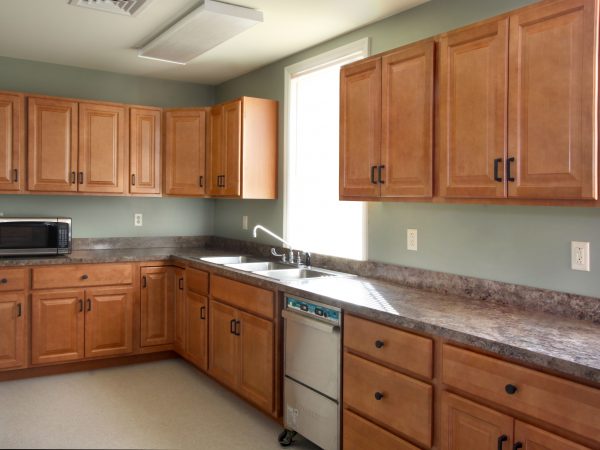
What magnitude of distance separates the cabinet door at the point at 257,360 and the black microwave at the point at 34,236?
174cm

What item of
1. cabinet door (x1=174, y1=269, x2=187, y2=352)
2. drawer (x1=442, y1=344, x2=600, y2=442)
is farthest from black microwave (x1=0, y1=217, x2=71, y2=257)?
drawer (x1=442, y1=344, x2=600, y2=442)

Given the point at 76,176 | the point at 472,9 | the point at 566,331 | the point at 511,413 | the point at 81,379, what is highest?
the point at 472,9

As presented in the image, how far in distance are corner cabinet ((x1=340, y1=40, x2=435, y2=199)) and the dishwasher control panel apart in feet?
2.01

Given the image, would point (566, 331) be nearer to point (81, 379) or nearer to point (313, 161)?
point (313, 161)

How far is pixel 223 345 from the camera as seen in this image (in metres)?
3.63

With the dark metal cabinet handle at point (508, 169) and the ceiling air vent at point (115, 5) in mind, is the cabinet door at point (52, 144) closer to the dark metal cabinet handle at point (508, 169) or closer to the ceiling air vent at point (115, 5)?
the ceiling air vent at point (115, 5)

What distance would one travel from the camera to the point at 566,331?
196 centimetres

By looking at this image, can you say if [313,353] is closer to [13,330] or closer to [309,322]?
[309,322]

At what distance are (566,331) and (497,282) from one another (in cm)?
59

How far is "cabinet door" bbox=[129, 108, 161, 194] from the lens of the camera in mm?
4527

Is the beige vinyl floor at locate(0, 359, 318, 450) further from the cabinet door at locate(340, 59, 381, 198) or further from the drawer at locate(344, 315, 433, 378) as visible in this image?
the cabinet door at locate(340, 59, 381, 198)

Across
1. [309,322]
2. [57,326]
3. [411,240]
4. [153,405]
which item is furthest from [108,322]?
[411,240]

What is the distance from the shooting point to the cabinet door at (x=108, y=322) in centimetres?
412

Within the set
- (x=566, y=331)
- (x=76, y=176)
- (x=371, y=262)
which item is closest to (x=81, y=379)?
(x=76, y=176)
